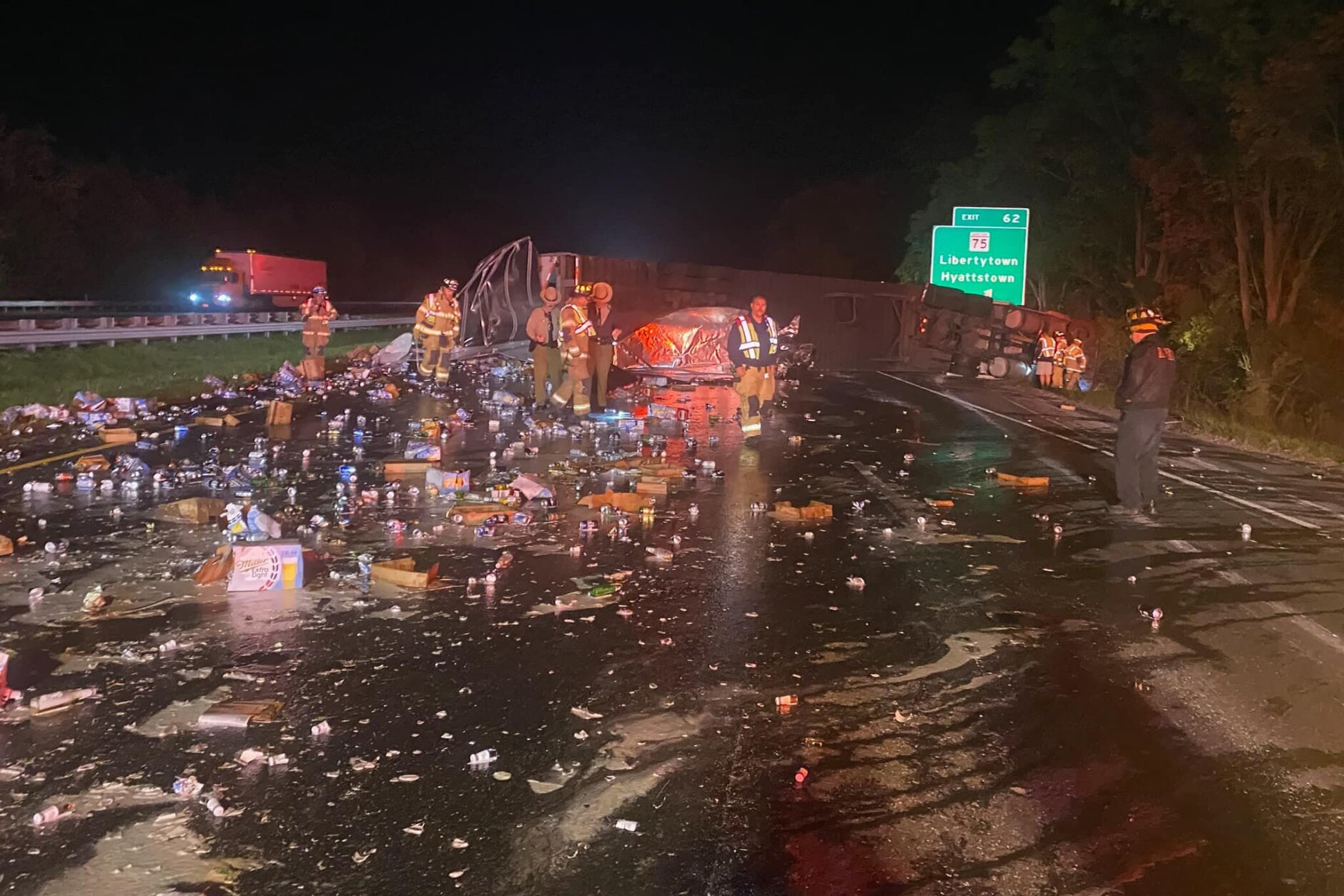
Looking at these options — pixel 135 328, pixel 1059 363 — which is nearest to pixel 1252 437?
pixel 1059 363

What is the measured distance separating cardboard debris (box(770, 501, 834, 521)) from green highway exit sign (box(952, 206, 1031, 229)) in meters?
21.7

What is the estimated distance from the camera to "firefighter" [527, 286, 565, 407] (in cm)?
1662

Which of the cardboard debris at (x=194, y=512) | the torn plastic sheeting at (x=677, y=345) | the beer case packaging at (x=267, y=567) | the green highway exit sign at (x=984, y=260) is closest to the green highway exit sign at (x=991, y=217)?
the green highway exit sign at (x=984, y=260)

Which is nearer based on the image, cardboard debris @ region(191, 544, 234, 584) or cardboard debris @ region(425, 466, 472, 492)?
cardboard debris @ region(191, 544, 234, 584)

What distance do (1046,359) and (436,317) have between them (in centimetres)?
1460

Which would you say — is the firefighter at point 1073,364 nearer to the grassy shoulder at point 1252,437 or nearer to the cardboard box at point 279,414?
the grassy shoulder at point 1252,437

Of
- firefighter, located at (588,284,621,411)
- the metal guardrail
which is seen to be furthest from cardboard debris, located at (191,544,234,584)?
the metal guardrail

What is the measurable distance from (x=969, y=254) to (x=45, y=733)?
91.1ft

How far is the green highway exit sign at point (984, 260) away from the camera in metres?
29.4

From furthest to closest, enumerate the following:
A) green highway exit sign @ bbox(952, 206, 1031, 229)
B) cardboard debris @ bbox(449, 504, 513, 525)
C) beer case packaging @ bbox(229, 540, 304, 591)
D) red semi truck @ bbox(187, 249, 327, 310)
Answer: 1. red semi truck @ bbox(187, 249, 327, 310)
2. green highway exit sign @ bbox(952, 206, 1031, 229)
3. cardboard debris @ bbox(449, 504, 513, 525)
4. beer case packaging @ bbox(229, 540, 304, 591)

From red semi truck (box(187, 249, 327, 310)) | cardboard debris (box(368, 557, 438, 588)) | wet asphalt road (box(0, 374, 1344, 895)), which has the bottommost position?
wet asphalt road (box(0, 374, 1344, 895))

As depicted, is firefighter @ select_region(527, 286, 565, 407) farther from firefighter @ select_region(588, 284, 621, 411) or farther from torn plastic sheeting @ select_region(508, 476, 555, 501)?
torn plastic sheeting @ select_region(508, 476, 555, 501)

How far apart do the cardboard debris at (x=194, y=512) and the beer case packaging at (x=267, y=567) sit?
214 centimetres

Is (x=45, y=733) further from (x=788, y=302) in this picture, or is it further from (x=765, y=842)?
(x=788, y=302)
